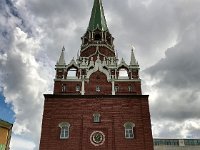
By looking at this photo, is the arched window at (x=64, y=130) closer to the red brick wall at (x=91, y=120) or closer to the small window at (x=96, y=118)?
the red brick wall at (x=91, y=120)

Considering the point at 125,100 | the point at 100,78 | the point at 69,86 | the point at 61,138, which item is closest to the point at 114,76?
the point at 100,78

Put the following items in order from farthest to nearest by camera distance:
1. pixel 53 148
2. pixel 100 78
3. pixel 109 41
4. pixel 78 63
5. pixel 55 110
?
pixel 109 41 → pixel 78 63 → pixel 100 78 → pixel 55 110 → pixel 53 148

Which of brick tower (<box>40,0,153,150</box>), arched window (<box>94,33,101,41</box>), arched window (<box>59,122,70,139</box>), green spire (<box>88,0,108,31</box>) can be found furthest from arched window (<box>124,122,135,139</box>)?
green spire (<box>88,0,108,31</box>)

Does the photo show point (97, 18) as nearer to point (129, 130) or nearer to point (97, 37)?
point (97, 37)

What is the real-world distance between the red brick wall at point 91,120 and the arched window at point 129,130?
0.35 metres

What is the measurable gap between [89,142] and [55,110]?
5.33m

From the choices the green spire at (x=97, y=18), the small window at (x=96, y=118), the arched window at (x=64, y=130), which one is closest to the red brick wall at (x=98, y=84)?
the small window at (x=96, y=118)

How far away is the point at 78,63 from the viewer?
32719 millimetres

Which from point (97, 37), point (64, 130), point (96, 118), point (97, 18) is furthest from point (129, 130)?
point (97, 18)

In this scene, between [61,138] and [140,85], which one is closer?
[61,138]

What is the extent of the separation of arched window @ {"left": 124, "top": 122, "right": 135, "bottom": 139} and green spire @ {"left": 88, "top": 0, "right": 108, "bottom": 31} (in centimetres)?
1712

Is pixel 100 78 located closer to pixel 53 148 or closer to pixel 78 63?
pixel 78 63

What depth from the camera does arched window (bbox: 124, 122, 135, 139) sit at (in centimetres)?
2674

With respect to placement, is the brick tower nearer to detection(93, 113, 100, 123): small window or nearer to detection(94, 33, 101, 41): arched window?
detection(93, 113, 100, 123): small window
